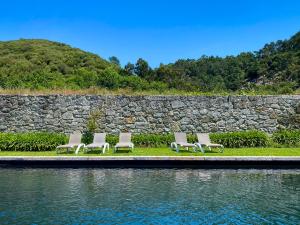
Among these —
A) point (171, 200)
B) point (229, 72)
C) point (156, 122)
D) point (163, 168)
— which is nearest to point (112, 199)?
point (171, 200)

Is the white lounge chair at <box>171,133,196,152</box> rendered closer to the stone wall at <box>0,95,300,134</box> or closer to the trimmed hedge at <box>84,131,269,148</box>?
the trimmed hedge at <box>84,131,269,148</box>

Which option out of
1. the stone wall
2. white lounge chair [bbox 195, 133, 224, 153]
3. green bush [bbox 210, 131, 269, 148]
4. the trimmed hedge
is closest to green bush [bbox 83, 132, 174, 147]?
the trimmed hedge

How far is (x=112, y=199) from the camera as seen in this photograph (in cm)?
860

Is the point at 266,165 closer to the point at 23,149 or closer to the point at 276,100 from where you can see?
the point at 276,100

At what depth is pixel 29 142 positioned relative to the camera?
15820 millimetres

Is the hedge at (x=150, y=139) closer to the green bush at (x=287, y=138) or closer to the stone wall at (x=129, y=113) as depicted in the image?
the green bush at (x=287, y=138)

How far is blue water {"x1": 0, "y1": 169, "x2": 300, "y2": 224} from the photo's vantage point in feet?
24.2

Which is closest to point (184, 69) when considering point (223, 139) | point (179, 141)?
point (223, 139)

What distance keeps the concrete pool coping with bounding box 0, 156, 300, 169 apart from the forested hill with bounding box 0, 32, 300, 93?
2182cm

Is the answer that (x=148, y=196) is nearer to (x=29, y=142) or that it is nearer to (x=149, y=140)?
(x=149, y=140)

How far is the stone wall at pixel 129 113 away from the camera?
17.5 metres

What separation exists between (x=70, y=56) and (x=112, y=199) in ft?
151

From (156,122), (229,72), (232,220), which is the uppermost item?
(229,72)

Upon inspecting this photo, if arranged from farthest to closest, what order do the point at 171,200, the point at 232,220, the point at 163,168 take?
the point at 163,168 < the point at 171,200 < the point at 232,220
